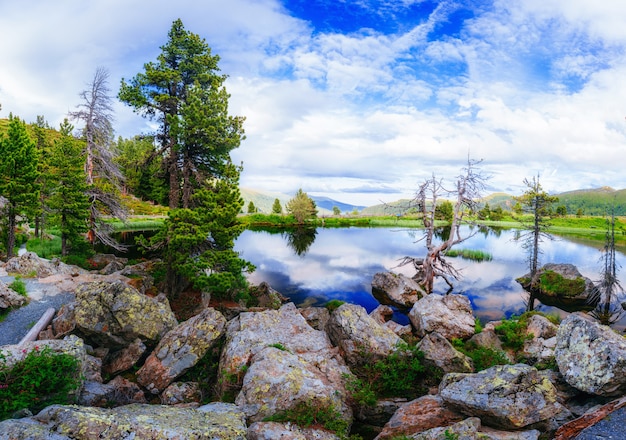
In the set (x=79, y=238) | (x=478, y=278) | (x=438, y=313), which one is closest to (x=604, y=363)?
(x=438, y=313)

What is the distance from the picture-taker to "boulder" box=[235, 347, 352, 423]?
37.2 ft

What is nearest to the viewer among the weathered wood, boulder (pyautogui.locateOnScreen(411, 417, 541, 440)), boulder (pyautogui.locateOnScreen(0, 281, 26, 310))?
boulder (pyautogui.locateOnScreen(411, 417, 541, 440))

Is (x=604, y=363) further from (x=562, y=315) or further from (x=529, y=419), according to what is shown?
(x=562, y=315)

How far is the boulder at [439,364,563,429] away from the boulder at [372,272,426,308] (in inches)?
802

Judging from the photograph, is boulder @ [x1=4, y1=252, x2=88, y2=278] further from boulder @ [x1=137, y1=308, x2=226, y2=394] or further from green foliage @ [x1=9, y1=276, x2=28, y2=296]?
boulder @ [x1=137, y1=308, x2=226, y2=394]

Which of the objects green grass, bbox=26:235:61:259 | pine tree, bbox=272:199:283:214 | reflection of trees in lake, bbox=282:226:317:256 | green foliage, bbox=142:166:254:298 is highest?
pine tree, bbox=272:199:283:214

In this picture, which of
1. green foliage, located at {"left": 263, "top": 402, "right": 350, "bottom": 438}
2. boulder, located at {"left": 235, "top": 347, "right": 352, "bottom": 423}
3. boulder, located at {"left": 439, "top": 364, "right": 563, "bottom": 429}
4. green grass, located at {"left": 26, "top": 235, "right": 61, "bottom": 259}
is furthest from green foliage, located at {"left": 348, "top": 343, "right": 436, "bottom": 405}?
green grass, located at {"left": 26, "top": 235, "right": 61, "bottom": 259}

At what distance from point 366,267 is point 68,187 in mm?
34750

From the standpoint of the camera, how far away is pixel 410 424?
10812mm

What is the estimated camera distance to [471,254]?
→ 2238 inches

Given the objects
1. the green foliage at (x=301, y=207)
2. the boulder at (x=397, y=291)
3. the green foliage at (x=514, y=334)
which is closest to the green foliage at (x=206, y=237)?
the boulder at (x=397, y=291)

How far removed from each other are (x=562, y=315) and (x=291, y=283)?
25.4 metres

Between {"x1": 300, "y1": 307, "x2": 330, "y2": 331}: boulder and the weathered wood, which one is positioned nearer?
the weathered wood

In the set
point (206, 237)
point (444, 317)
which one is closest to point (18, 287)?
point (206, 237)
